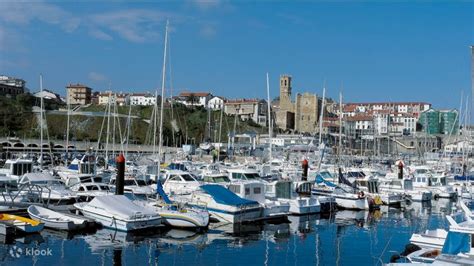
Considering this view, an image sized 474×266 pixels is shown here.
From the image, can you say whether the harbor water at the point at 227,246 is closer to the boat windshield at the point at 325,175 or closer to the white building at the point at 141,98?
the boat windshield at the point at 325,175

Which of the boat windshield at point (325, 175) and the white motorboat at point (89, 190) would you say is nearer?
the white motorboat at point (89, 190)

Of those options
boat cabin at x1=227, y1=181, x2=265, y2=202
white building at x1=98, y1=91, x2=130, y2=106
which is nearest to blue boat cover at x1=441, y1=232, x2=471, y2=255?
boat cabin at x1=227, y1=181, x2=265, y2=202

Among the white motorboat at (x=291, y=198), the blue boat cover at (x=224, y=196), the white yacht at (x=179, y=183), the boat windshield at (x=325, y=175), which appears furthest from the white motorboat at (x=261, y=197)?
the boat windshield at (x=325, y=175)

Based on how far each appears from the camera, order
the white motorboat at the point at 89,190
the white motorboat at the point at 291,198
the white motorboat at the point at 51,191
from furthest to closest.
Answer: the white motorboat at the point at 291,198 → the white motorboat at the point at 89,190 → the white motorboat at the point at 51,191

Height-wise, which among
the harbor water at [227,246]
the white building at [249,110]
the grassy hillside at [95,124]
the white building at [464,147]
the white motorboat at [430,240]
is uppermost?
the white building at [249,110]

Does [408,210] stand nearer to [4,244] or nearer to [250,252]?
[250,252]

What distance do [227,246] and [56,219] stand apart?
674 cm

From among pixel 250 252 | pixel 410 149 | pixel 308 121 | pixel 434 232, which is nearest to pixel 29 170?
pixel 250 252

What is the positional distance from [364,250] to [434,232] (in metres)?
3.28

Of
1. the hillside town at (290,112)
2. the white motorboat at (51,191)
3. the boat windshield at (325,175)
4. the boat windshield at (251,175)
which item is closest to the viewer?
the white motorboat at (51,191)

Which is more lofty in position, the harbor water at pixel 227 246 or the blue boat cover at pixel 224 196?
the blue boat cover at pixel 224 196

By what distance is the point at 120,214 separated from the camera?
21219 millimetres

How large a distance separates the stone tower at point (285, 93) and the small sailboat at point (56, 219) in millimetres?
141575

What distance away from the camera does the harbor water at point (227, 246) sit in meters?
17.2
